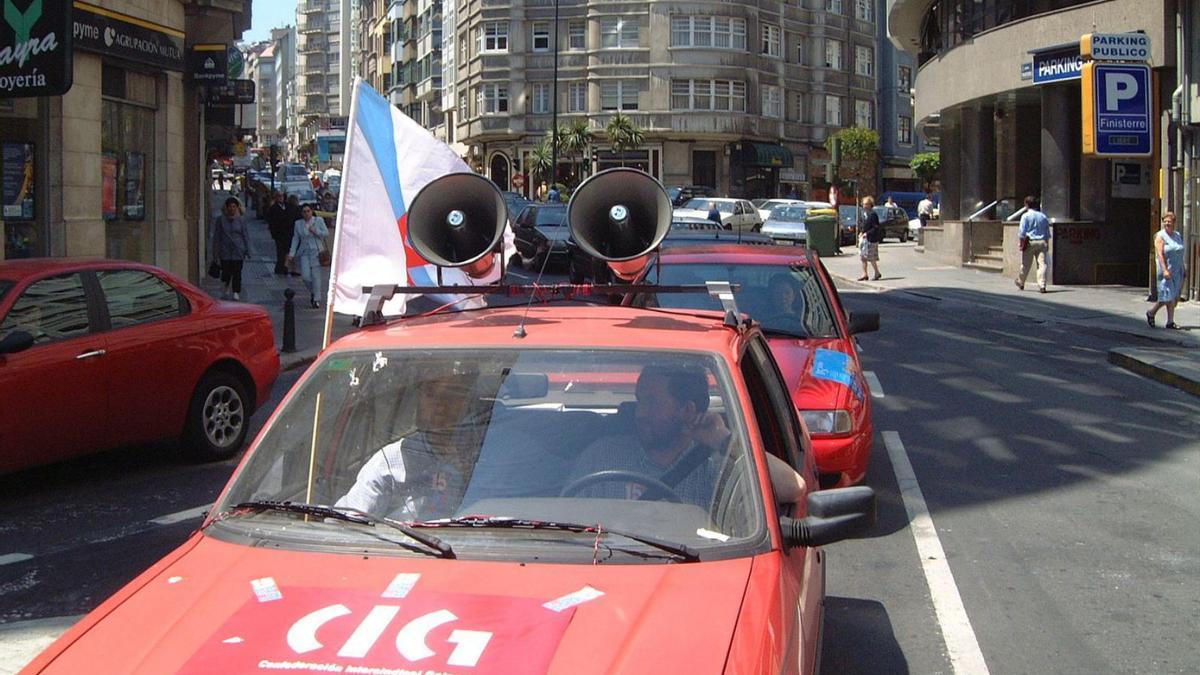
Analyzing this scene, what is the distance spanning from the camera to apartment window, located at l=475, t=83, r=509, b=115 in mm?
70062

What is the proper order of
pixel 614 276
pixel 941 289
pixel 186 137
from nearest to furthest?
pixel 614 276
pixel 186 137
pixel 941 289

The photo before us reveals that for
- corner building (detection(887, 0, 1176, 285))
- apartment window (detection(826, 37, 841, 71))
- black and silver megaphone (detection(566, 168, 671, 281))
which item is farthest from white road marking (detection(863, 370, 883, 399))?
apartment window (detection(826, 37, 841, 71))

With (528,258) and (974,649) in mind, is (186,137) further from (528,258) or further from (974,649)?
(974,649)

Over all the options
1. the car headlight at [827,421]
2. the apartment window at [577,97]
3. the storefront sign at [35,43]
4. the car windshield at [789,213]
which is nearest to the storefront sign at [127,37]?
the storefront sign at [35,43]

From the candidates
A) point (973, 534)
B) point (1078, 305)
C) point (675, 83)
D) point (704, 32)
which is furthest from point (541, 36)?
point (973, 534)

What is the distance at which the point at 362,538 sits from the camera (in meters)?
3.35

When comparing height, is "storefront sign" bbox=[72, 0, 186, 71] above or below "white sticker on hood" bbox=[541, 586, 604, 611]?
above

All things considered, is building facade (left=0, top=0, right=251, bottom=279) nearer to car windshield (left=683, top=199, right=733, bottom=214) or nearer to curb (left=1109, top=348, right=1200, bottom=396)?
curb (left=1109, top=348, right=1200, bottom=396)

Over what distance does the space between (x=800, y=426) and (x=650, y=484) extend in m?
1.44

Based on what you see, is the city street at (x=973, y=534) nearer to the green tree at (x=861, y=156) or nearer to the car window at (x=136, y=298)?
the car window at (x=136, y=298)

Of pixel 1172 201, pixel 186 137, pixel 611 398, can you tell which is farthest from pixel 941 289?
pixel 611 398

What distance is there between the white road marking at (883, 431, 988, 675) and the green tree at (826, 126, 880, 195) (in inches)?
2448

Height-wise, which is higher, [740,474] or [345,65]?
[345,65]

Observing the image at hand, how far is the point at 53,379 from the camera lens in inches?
331
